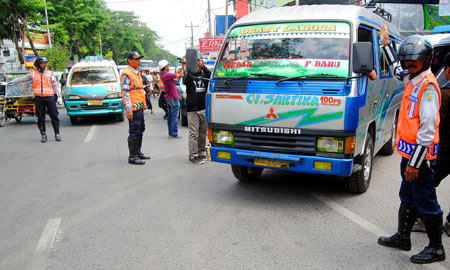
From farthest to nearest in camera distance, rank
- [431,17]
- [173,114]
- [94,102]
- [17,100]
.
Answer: [431,17], [17,100], [94,102], [173,114]

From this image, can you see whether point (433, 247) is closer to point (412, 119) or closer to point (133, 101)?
point (412, 119)

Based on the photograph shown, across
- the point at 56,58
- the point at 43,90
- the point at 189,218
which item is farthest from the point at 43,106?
the point at 56,58

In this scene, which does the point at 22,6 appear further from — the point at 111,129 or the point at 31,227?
the point at 31,227

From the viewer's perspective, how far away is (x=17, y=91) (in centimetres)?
1369

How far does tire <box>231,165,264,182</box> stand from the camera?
19.0 ft

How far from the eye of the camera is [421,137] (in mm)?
3246

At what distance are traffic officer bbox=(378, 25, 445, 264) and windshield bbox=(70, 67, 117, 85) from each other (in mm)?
11331

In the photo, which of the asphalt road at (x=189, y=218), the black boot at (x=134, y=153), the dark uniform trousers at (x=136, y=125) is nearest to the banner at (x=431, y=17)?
the asphalt road at (x=189, y=218)

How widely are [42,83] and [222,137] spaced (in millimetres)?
6562

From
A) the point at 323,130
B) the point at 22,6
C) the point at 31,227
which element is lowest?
the point at 31,227

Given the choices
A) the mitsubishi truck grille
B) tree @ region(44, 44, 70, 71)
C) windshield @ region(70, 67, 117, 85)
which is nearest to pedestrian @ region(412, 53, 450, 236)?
the mitsubishi truck grille

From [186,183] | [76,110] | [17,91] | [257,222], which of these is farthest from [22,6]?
[257,222]

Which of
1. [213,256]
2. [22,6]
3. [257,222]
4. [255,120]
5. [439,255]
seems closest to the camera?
[439,255]

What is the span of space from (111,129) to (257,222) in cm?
862
